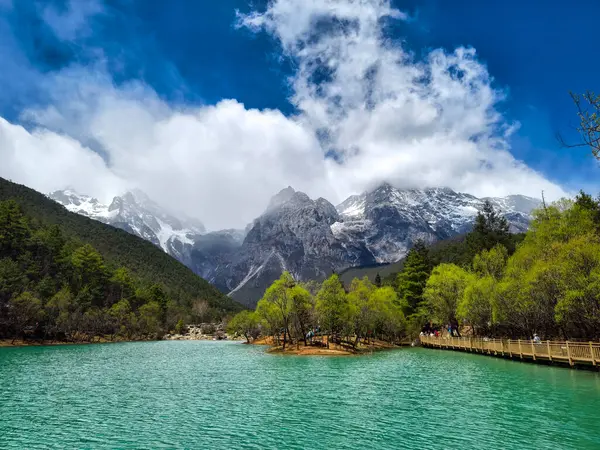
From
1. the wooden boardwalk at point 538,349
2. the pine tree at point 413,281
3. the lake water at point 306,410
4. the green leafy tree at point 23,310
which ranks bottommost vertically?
the lake water at point 306,410

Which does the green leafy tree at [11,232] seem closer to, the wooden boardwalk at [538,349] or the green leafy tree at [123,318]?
the green leafy tree at [123,318]

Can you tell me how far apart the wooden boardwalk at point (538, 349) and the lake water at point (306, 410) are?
6.60 feet

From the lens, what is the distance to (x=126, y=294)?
177625 millimetres

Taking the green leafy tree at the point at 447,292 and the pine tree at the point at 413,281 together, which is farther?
the pine tree at the point at 413,281

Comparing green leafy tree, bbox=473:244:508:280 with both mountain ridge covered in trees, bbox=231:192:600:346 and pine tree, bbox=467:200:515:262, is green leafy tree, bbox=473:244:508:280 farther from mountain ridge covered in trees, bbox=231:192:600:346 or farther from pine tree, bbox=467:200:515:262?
pine tree, bbox=467:200:515:262

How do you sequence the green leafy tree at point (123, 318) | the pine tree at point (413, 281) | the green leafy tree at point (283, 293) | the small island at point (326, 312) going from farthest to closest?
the green leafy tree at point (123, 318) < the pine tree at point (413, 281) < the green leafy tree at point (283, 293) < the small island at point (326, 312)

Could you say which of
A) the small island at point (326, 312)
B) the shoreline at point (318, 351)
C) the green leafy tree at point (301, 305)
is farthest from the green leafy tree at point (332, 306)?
the shoreline at point (318, 351)

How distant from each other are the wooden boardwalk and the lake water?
201cm

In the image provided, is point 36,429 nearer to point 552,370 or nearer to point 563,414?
point 563,414

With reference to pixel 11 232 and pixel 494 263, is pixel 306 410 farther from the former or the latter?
pixel 11 232

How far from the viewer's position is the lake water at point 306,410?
66.5ft

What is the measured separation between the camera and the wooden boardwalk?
41.5 meters

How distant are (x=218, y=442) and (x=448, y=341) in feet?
239

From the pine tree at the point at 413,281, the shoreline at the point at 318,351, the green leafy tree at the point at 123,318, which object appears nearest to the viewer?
the shoreline at the point at 318,351
